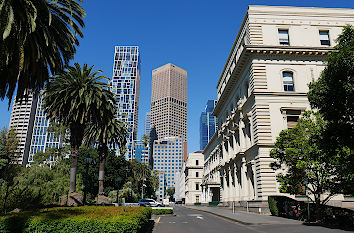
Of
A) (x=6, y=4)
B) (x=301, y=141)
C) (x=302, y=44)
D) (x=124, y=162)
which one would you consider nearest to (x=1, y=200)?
(x=6, y=4)

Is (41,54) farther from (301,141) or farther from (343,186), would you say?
(343,186)

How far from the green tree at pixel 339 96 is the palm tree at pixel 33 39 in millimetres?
15909

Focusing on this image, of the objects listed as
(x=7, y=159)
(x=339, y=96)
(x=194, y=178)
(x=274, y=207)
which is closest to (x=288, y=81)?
(x=274, y=207)

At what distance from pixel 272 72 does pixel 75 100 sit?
22779 mm

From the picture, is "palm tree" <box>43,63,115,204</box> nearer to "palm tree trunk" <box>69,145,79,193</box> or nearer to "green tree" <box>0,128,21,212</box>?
"palm tree trunk" <box>69,145,79,193</box>

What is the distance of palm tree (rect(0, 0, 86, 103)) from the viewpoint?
1485 centimetres

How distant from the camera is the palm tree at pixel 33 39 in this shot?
1485cm

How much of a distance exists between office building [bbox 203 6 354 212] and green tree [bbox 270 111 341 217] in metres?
8.09

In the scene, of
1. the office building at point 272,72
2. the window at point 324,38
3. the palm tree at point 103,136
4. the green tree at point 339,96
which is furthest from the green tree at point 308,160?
the palm tree at point 103,136

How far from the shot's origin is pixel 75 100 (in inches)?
1025

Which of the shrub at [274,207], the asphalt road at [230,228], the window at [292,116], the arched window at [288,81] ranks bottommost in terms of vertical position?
the asphalt road at [230,228]

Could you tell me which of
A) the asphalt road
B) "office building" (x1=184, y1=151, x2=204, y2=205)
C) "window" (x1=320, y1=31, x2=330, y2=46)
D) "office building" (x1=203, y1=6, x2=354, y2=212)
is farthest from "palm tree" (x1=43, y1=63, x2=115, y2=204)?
"office building" (x1=184, y1=151, x2=204, y2=205)

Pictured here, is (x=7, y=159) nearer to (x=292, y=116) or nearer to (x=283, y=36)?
(x=292, y=116)

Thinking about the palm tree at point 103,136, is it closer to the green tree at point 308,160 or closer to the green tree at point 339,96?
the green tree at point 308,160
